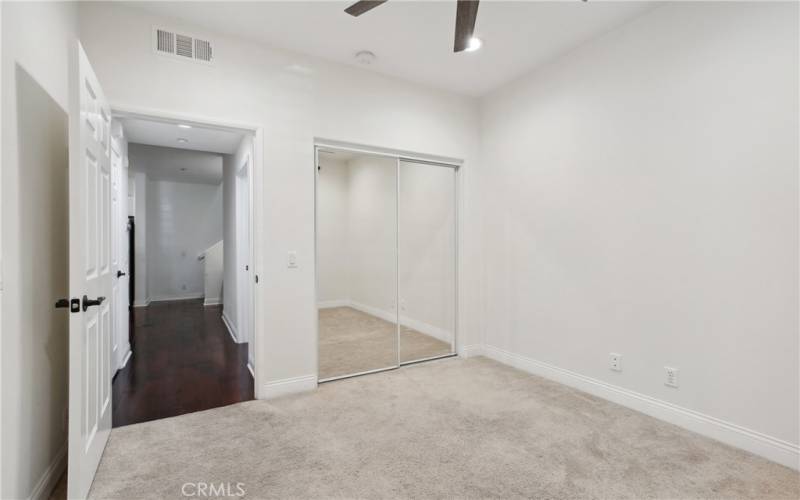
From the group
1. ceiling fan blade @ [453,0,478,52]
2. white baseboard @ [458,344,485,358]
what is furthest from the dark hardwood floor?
ceiling fan blade @ [453,0,478,52]

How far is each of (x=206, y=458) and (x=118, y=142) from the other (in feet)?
9.45

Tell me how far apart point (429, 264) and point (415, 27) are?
2254 millimetres

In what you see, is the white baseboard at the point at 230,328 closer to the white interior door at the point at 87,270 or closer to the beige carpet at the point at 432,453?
the beige carpet at the point at 432,453

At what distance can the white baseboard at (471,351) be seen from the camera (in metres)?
4.04

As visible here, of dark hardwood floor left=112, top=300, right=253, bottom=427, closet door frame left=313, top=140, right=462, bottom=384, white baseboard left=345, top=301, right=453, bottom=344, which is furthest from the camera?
white baseboard left=345, top=301, right=453, bottom=344

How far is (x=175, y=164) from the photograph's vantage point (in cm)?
666

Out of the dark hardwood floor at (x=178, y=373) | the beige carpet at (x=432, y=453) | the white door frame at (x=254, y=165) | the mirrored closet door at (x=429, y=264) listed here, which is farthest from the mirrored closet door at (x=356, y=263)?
the dark hardwood floor at (x=178, y=373)

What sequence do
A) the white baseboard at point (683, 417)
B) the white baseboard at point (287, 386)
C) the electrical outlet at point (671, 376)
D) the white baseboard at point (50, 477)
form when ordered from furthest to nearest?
the white baseboard at point (287, 386) < the electrical outlet at point (671, 376) < the white baseboard at point (683, 417) < the white baseboard at point (50, 477)

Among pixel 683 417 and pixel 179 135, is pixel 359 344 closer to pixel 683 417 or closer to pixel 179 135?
pixel 683 417

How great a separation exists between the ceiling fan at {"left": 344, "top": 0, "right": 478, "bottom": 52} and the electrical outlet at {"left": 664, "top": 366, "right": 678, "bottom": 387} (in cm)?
246

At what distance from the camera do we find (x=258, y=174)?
297cm

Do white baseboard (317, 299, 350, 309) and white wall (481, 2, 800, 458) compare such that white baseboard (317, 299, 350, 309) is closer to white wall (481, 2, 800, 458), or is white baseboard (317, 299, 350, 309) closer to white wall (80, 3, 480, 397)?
white wall (80, 3, 480, 397)

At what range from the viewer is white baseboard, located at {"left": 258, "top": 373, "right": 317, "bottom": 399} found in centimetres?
297

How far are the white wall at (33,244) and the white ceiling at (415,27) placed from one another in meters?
0.99
